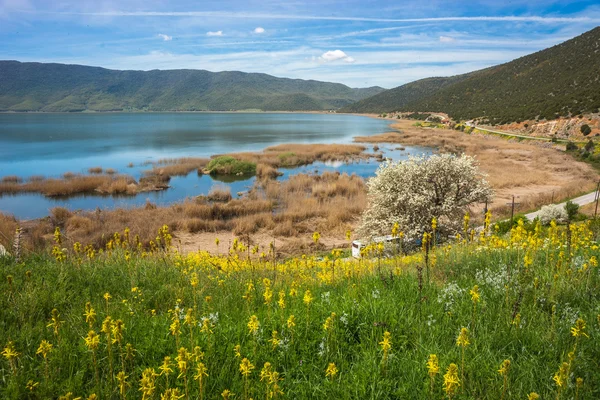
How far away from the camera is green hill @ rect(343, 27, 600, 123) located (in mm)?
62169

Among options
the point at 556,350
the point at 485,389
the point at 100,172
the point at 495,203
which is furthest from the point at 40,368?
the point at 100,172

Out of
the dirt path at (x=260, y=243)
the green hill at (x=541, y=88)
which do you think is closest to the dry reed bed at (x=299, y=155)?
the dirt path at (x=260, y=243)

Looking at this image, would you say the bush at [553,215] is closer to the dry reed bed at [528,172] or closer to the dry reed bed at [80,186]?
the dry reed bed at [528,172]

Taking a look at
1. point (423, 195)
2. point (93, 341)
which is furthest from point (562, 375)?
point (423, 195)

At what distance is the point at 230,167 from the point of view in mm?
40812

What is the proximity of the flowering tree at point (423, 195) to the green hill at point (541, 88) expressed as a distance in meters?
52.2

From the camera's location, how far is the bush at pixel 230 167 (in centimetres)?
4056

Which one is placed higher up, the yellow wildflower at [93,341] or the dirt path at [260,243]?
the yellow wildflower at [93,341]

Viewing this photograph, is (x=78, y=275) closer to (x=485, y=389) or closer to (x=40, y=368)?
(x=40, y=368)

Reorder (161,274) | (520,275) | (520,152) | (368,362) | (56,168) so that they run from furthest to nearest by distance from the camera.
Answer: (520,152) → (56,168) → (161,274) → (520,275) → (368,362)

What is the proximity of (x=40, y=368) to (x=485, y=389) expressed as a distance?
12.2 feet

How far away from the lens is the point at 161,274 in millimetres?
5809

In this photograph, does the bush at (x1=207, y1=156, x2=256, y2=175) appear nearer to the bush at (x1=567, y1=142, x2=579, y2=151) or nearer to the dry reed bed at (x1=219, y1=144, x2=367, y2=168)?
the dry reed bed at (x1=219, y1=144, x2=367, y2=168)

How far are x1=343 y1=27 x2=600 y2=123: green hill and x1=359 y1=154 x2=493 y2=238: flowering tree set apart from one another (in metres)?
52.2
